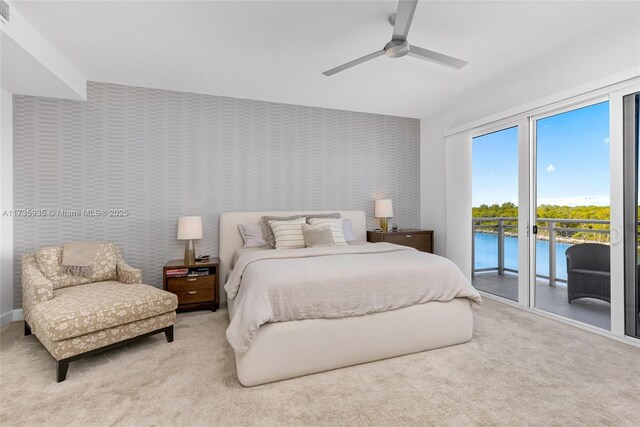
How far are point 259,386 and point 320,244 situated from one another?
5.48ft

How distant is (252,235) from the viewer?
379 cm

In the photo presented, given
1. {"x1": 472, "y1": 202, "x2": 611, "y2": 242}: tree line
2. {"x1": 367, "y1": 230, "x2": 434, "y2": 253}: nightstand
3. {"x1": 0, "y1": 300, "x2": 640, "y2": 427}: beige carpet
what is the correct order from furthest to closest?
1. {"x1": 367, "y1": 230, "x2": 434, "y2": 253}: nightstand
2. {"x1": 472, "y1": 202, "x2": 611, "y2": 242}: tree line
3. {"x1": 0, "y1": 300, "x2": 640, "y2": 427}: beige carpet

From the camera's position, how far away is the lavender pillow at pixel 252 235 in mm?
3732

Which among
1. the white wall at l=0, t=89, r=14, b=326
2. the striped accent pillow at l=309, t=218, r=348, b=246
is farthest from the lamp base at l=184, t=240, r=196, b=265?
the white wall at l=0, t=89, r=14, b=326

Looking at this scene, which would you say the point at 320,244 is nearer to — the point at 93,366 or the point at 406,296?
the point at 406,296

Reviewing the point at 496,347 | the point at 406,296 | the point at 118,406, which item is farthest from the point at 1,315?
the point at 496,347

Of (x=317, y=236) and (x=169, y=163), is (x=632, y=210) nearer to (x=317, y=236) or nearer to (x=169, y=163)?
(x=317, y=236)

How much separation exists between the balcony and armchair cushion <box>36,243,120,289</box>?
14.4 ft

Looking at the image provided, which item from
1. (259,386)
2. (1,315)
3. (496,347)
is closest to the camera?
(259,386)

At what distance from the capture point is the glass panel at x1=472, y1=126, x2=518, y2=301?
3.90 metres

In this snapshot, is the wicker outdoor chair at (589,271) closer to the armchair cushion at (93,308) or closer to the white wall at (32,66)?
the armchair cushion at (93,308)

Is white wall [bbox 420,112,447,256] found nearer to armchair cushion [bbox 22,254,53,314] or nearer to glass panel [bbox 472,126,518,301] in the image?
glass panel [bbox 472,126,518,301]

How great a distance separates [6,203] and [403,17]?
4.10m

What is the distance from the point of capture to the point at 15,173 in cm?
323
